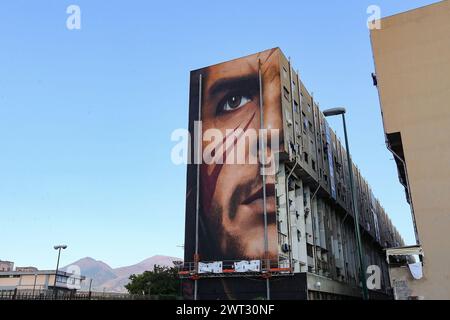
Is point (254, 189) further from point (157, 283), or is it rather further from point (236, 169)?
point (157, 283)

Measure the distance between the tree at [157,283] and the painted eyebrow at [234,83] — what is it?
1237 inches

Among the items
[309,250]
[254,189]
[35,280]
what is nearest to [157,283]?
[309,250]

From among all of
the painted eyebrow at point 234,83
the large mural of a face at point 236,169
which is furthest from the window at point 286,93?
the painted eyebrow at point 234,83

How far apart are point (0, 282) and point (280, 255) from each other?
6761cm

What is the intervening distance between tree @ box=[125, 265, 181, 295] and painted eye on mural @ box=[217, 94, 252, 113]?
99.3 ft

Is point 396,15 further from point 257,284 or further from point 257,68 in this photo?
point 257,284

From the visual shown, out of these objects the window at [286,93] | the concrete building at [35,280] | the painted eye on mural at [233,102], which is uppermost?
the window at [286,93]

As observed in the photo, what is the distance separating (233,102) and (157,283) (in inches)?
1294

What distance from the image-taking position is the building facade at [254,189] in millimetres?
37875

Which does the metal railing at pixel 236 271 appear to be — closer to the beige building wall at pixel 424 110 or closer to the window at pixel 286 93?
the beige building wall at pixel 424 110

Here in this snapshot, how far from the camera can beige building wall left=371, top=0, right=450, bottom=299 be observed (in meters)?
25.7
